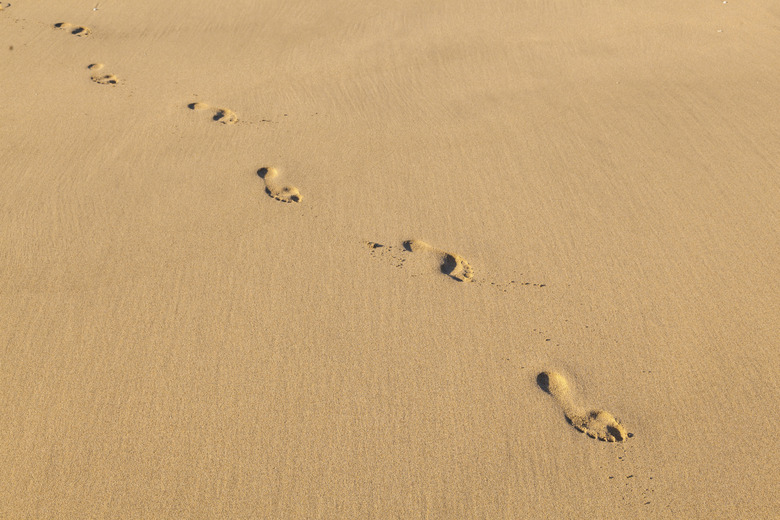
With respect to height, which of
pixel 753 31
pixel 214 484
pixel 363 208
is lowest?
pixel 214 484

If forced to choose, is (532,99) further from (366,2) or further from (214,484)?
(214,484)

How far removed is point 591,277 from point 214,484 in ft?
5.33

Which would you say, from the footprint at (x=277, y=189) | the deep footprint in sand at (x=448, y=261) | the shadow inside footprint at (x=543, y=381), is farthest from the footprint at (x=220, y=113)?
the shadow inside footprint at (x=543, y=381)

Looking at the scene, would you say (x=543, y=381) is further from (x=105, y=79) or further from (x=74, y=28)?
(x=74, y=28)

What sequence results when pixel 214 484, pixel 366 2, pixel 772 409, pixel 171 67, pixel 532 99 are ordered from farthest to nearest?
1. pixel 366 2
2. pixel 171 67
3. pixel 532 99
4. pixel 772 409
5. pixel 214 484

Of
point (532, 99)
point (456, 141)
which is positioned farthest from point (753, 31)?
point (456, 141)

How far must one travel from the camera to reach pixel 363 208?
8.64 feet

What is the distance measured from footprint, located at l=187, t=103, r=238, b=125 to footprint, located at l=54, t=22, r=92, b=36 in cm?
140

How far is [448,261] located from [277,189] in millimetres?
928

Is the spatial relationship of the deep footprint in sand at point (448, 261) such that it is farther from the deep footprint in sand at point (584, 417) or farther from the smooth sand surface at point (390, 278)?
the deep footprint in sand at point (584, 417)

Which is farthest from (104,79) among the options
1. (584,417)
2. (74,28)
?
(584,417)

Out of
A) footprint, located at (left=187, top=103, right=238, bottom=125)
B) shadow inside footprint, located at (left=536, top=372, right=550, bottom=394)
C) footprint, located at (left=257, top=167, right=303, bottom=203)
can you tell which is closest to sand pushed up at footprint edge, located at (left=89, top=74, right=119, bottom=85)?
footprint, located at (left=187, top=103, right=238, bottom=125)

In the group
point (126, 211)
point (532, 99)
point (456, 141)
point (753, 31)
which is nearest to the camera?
point (126, 211)

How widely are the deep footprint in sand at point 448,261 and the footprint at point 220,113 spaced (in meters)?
1.39
